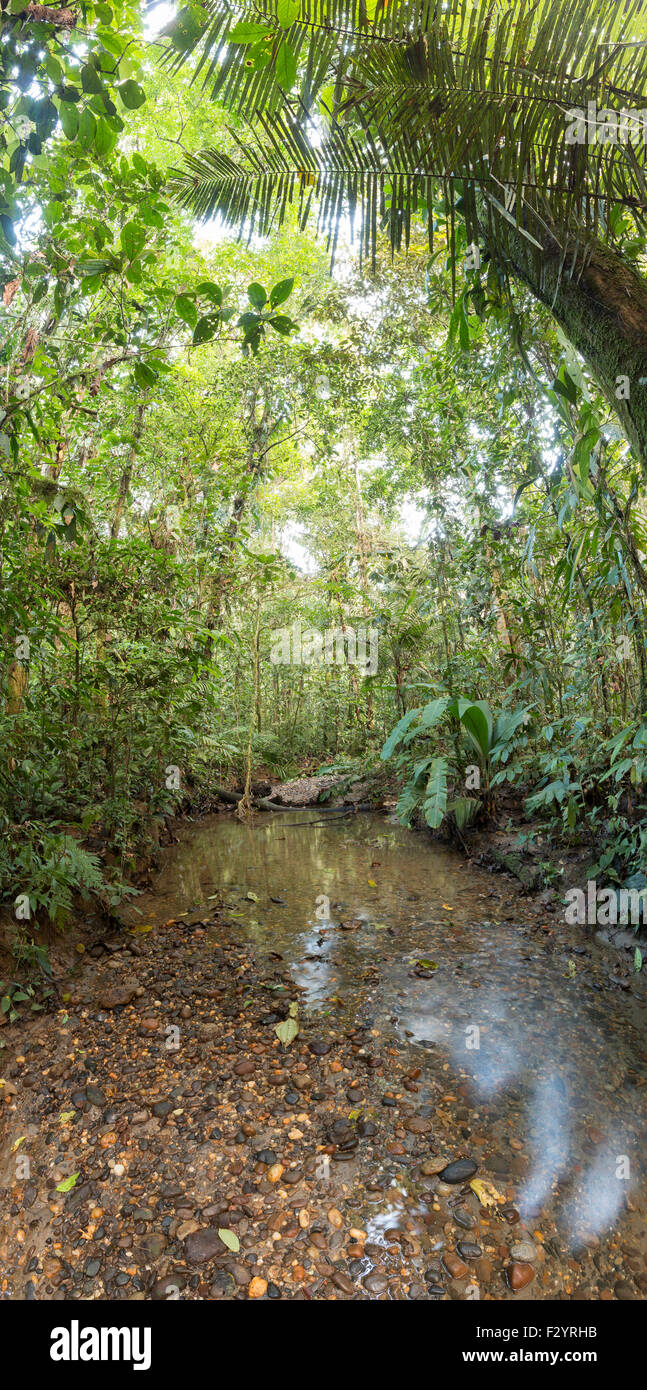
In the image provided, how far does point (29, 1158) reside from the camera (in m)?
2.14

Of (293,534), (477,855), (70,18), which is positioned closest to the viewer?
(70,18)

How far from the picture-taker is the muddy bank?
68.1 inches

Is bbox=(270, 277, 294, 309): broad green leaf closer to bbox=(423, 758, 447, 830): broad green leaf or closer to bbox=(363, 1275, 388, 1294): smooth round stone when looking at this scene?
bbox=(363, 1275, 388, 1294): smooth round stone

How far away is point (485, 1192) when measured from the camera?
1959mm

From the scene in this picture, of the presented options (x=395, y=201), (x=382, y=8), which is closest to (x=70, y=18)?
(x=382, y=8)

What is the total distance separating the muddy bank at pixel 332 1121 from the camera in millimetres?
1730

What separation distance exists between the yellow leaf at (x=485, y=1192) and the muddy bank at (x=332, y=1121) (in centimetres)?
1

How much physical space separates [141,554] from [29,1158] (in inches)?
136

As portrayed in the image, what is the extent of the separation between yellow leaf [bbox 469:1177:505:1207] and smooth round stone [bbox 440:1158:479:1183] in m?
0.03

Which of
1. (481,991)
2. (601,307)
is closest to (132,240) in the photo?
(601,307)

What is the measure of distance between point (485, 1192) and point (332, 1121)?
1.96 feet

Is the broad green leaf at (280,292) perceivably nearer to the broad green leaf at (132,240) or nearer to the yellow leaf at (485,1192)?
the broad green leaf at (132,240)

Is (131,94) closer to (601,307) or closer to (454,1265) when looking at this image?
(601,307)
